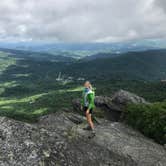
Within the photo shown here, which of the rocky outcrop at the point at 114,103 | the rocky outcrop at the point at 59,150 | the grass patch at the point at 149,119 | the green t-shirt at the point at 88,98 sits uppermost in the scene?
the green t-shirt at the point at 88,98

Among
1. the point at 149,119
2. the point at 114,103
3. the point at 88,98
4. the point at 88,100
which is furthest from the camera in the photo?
the point at 114,103

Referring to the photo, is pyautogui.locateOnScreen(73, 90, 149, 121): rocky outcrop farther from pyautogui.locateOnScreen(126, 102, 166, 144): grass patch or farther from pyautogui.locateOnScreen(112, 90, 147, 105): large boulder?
pyautogui.locateOnScreen(126, 102, 166, 144): grass patch

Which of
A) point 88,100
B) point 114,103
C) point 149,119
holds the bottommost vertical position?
point 114,103

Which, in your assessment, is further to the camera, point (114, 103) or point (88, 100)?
point (114, 103)

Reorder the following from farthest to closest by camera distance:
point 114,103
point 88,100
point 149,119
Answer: point 114,103 → point 149,119 → point 88,100

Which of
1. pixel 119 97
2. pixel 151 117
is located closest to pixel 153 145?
pixel 151 117

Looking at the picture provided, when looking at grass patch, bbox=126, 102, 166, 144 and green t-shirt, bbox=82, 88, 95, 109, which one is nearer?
green t-shirt, bbox=82, 88, 95, 109

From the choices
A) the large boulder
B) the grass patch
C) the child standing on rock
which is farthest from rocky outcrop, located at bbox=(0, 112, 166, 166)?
the large boulder

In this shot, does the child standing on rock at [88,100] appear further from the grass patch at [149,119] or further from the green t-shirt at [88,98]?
the grass patch at [149,119]

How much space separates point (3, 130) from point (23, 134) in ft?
4.80

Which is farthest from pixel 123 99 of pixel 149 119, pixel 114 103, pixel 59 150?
pixel 59 150

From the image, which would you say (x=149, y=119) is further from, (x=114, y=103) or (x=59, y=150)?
(x=59, y=150)

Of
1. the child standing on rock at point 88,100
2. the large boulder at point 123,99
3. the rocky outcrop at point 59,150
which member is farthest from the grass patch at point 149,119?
the child standing on rock at point 88,100

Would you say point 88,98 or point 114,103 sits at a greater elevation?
point 88,98
